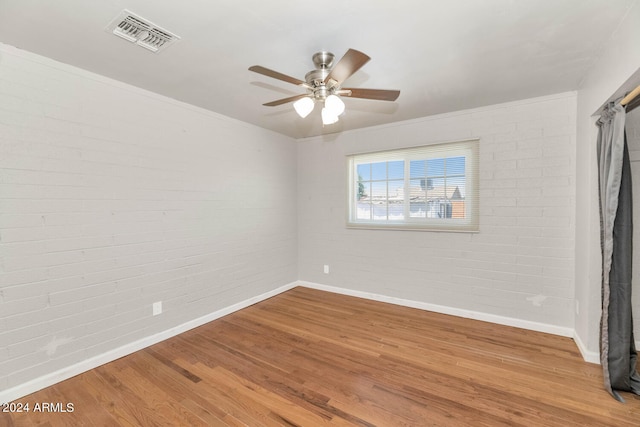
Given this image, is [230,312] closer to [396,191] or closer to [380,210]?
[380,210]

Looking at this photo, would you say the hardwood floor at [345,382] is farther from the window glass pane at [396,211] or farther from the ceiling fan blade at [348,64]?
the ceiling fan blade at [348,64]

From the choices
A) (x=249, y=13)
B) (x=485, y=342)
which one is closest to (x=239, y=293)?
(x=485, y=342)

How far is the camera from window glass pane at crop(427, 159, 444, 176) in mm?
3531

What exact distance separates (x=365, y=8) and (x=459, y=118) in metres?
2.28

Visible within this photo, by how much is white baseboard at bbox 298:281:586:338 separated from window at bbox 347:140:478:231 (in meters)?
1.00

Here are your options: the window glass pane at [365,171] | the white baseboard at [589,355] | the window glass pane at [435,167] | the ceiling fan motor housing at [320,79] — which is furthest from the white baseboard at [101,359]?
the white baseboard at [589,355]

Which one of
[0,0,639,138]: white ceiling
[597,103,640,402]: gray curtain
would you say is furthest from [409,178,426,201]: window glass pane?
[597,103,640,402]: gray curtain

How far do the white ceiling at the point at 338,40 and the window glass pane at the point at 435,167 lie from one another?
0.95 m

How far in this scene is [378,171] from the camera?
4.05 meters

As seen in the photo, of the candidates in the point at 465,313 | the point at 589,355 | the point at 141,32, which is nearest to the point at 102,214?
the point at 141,32

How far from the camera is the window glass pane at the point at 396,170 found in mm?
3844

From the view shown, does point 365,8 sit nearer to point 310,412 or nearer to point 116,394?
point 310,412

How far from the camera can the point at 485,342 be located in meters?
2.72

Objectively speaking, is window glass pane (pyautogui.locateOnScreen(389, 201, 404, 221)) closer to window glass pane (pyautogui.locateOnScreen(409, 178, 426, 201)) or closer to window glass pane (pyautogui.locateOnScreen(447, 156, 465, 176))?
window glass pane (pyautogui.locateOnScreen(409, 178, 426, 201))
